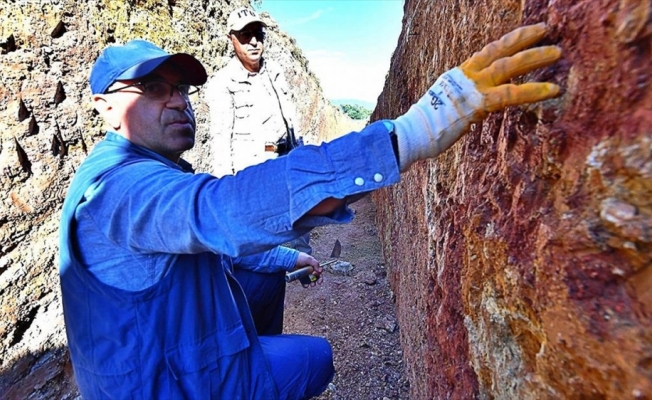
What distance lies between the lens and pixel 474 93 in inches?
29.8

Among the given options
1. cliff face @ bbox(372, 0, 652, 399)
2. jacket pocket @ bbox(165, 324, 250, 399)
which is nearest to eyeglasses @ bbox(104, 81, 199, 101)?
jacket pocket @ bbox(165, 324, 250, 399)

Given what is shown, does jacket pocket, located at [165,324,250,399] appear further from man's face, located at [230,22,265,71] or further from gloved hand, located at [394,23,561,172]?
man's face, located at [230,22,265,71]

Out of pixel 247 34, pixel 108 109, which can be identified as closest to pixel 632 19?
pixel 108 109

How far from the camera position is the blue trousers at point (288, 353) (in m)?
1.41

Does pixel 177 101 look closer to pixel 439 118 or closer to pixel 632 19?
pixel 439 118

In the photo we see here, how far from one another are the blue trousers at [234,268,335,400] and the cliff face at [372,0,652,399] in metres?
0.55

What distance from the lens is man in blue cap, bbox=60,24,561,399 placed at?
764mm

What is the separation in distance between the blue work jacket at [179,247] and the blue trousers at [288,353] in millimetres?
102

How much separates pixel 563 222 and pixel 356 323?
284 cm

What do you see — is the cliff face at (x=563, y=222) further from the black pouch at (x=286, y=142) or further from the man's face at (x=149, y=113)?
the black pouch at (x=286, y=142)

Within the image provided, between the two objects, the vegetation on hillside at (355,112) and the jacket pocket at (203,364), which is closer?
the jacket pocket at (203,364)

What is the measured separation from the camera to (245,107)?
3213 millimetres

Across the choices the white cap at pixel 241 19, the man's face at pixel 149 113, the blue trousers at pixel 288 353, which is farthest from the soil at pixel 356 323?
the white cap at pixel 241 19

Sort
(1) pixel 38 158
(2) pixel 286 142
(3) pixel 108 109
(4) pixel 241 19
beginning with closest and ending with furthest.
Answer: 1. (3) pixel 108 109
2. (1) pixel 38 158
3. (4) pixel 241 19
4. (2) pixel 286 142
